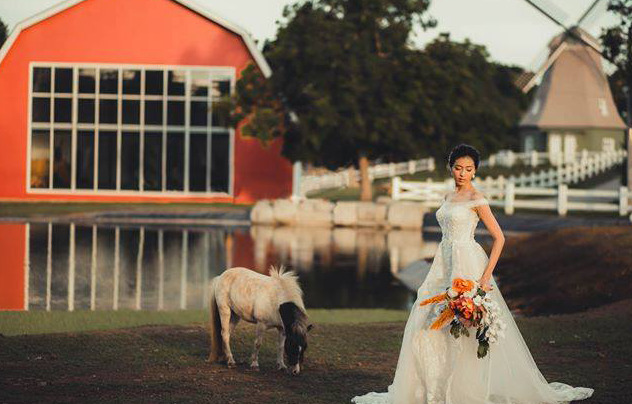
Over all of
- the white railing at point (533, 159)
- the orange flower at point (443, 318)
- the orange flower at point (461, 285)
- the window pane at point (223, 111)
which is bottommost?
the orange flower at point (443, 318)

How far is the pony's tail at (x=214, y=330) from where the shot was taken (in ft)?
35.6

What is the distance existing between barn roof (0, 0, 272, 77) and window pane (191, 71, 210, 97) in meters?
2.21

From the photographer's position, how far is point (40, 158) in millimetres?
48344

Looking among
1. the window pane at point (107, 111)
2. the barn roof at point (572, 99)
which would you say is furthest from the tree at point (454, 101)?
the barn roof at point (572, 99)

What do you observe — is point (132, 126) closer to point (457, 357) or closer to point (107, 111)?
point (107, 111)

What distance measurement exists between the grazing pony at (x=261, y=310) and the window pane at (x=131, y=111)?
38380mm

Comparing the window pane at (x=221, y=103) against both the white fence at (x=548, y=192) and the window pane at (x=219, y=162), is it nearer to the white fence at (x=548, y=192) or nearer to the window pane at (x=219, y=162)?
the window pane at (x=219, y=162)

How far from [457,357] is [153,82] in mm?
41557

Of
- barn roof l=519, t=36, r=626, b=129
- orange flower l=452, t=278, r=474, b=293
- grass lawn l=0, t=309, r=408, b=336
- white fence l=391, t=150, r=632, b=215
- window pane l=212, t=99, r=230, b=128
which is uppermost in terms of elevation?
barn roof l=519, t=36, r=626, b=129

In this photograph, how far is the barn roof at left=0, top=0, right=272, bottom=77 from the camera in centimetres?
4772

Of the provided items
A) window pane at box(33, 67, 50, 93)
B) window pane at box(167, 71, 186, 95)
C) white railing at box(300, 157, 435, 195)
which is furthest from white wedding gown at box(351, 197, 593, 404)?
white railing at box(300, 157, 435, 195)

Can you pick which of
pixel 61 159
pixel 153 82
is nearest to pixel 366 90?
pixel 153 82

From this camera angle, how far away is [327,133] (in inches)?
1767

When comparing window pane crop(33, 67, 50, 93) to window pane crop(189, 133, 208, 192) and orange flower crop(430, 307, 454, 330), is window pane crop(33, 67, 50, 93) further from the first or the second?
orange flower crop(430, 307, 454, 330)
